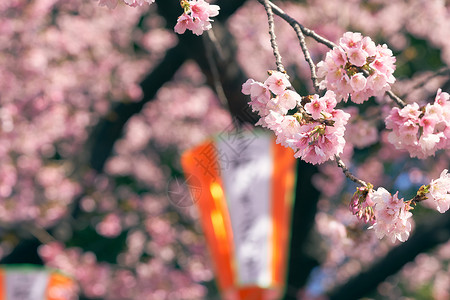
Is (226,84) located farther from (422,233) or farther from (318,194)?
(422,233)

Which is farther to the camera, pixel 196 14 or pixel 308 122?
pixel 196 14

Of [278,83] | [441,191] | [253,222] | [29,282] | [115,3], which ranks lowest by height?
[29,282]

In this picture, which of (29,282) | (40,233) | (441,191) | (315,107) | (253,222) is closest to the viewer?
(315,107)

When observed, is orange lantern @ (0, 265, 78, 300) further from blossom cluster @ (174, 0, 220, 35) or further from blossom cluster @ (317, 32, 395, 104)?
blossom cluster @ (317, 32, 395, 104)

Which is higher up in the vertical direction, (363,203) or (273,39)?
(273,39)

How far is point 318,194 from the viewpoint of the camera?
5758 millimetres

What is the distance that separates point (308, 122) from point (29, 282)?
6.35 m

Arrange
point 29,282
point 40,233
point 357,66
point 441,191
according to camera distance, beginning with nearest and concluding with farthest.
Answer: point 357,66 < point 441,191 < point 40,233 < point 29,282

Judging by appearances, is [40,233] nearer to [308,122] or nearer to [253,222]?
[253,222]

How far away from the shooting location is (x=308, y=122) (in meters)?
1.93

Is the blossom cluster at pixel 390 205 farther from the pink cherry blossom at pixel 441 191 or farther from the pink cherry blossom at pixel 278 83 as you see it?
the pink cherry blossom at pixel 278 83

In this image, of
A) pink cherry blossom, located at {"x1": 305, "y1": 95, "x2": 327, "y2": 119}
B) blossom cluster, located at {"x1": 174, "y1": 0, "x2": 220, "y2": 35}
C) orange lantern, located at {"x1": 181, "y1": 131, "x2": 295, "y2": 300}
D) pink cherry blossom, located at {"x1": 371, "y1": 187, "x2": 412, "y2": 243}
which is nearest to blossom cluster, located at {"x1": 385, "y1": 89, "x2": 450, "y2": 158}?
pink cherry blossom, located at {"x1": 371, "y1": 187, "x2": 412, "y2": 243}

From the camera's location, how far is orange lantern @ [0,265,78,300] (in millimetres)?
7391

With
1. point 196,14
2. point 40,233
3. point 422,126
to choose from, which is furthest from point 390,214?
point 40,233
